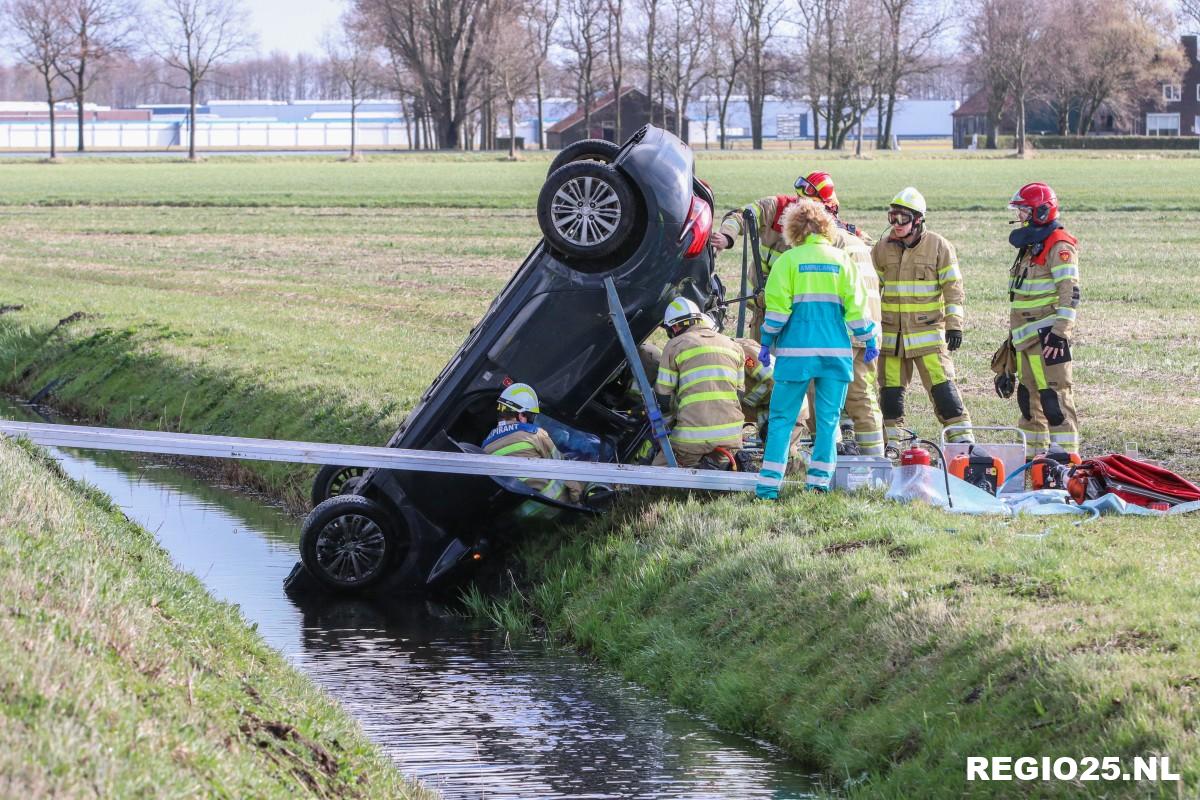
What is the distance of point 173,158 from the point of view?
92125 mm

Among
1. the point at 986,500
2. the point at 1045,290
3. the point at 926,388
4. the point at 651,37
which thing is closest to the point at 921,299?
the point at 926,388

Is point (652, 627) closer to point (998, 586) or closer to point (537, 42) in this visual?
point (998, 586)

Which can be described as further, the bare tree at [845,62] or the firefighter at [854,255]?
the bare tree at [845,62]

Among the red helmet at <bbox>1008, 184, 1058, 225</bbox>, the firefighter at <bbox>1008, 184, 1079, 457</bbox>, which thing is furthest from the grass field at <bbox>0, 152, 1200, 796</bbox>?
the red helmet at <bbox>1008, 184, 1058, 225</bbox>

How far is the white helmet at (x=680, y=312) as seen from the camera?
9.39m

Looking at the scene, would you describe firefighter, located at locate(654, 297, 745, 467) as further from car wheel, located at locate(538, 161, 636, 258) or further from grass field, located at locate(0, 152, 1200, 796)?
car wheel, located at locate(538, 161, 636, 258)

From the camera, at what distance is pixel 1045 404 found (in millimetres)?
10945

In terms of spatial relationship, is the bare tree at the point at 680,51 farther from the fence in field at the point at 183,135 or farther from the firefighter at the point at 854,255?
the firefighter at the point at 854,255

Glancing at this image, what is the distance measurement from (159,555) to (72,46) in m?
101

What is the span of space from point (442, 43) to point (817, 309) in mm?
100877

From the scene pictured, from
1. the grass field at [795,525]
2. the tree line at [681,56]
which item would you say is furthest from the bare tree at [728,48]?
the grass field at [795,525]

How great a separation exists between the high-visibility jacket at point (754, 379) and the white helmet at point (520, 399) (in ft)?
5.09

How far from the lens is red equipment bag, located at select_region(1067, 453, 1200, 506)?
8.91 m

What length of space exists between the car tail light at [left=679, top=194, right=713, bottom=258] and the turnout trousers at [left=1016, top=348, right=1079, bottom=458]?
112 inches
